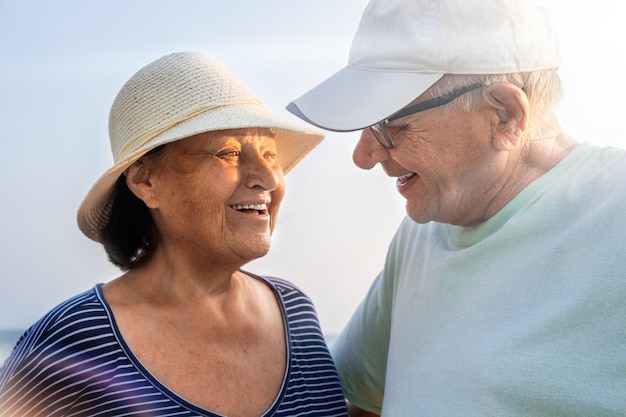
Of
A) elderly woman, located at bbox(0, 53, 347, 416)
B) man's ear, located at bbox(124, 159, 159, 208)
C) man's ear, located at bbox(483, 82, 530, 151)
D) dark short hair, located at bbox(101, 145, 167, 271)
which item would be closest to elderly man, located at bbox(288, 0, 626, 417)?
man's ear, located at bbox(483, 82, 530, 151)

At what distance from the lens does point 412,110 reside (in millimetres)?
1991

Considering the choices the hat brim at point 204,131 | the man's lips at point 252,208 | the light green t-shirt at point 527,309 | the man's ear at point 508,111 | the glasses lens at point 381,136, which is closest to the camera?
the light green t-shirt at point 527,309

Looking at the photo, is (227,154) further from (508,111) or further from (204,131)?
(508,111)

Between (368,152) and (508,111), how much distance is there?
394mm

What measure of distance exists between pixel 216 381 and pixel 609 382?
3.79ft

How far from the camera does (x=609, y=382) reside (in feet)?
5.45

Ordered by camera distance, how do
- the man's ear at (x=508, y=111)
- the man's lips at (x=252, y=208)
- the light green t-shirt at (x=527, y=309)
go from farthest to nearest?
the man's lips at (x=252, y=208), the man's ear at (x=508, y=111), the light green t-shirt at (x=527, y=309)

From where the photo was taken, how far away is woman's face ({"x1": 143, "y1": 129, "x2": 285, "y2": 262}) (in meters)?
2.33

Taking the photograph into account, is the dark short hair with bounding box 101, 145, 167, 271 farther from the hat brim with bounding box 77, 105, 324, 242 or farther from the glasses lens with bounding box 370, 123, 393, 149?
the glasses lens with bounding box 370, 123, 393, 149

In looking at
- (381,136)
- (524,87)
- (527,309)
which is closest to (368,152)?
(381,136)

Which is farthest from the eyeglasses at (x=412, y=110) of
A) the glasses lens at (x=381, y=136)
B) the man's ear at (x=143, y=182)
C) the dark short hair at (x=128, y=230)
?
the dark short hair at (x=128, y=230)

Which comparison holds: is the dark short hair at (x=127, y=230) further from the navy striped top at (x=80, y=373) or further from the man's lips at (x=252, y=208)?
the man's lips at (x=252, y=208)

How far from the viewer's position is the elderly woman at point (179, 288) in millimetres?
2146

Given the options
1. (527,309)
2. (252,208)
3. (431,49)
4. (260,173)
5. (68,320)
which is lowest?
(68,320)
